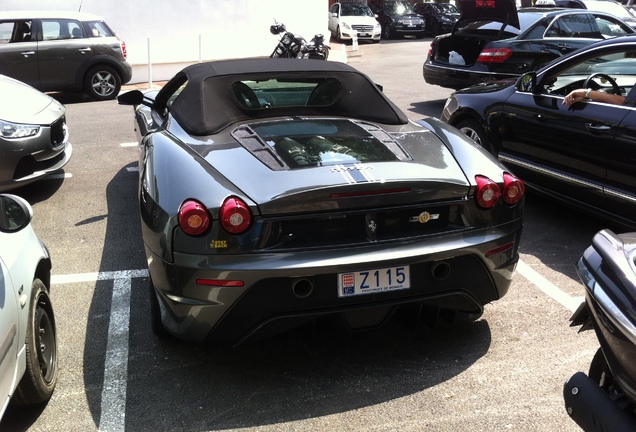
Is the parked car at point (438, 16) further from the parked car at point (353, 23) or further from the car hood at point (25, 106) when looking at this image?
the car hood at point (25, 106)

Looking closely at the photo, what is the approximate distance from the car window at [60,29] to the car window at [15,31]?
0.26 metres

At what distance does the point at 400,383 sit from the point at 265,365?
Result: 2.33ft

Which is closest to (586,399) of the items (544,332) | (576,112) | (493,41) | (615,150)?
(544,332)

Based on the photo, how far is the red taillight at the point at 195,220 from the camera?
10.4ft

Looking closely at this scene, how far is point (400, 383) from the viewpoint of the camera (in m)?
3.43

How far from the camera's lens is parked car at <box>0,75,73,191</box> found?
6.14 meters

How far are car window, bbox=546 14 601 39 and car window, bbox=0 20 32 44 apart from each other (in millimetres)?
8604

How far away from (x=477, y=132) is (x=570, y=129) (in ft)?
4.27

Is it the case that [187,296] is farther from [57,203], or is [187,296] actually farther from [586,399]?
[57,203]

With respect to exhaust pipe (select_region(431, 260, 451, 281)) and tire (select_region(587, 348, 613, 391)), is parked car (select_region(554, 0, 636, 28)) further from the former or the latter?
tire (select_region(587, 348, 613, 391))

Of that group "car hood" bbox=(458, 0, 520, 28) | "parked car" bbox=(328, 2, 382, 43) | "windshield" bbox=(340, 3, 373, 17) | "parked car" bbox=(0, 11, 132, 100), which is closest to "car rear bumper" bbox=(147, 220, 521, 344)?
"car hood" bbox=(458, 0, 520, 28)

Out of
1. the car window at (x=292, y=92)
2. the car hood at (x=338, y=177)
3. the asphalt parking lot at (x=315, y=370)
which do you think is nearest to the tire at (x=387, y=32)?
the asphalt parking lot at (x=315, y=370)

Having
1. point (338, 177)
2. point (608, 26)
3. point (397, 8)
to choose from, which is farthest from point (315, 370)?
point (397, 8)

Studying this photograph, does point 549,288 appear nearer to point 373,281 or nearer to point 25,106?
point 373,281
